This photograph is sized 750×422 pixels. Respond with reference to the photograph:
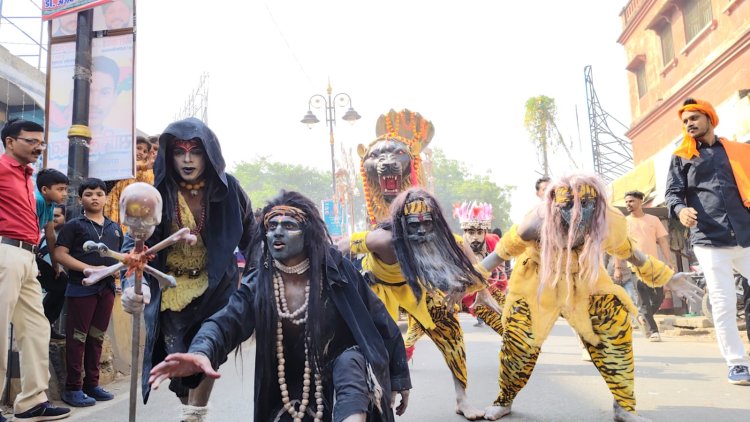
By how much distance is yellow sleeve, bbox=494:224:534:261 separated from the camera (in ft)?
13.6

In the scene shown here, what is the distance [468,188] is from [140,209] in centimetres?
6779

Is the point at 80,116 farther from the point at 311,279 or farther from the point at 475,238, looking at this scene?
the point at 475,238

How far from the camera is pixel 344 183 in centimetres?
2255

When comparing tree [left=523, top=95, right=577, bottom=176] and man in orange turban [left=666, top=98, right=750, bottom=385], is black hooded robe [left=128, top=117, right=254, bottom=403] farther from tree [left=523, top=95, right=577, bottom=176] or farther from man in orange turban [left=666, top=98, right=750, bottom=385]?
tree [left=523, top=95, right=577, bottom=176]

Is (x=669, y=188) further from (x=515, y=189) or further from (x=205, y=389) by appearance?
(x=515, y=189)

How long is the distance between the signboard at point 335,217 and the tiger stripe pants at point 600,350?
15652 millimetres

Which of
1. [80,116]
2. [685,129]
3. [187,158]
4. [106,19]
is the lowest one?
[187,158]

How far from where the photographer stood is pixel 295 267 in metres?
3.01

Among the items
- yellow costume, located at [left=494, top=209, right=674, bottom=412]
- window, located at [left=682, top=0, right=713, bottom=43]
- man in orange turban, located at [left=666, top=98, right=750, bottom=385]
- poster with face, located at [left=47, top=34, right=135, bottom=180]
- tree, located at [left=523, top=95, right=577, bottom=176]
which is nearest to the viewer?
yellow costume, located at [left=494, top=209, right=674, bottom=412]

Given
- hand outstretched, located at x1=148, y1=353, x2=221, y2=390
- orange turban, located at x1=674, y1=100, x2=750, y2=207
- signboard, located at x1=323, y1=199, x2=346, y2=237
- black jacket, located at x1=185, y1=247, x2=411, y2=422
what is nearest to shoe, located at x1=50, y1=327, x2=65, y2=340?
black jacket, located at x1=185, y1=247, x2=411, y2=422

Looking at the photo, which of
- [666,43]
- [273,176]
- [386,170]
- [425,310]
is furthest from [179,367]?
[273,176]

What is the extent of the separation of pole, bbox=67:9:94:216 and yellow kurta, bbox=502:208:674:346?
4.08 meters

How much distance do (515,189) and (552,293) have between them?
68757 mm

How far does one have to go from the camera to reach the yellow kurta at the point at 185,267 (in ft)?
10.9
